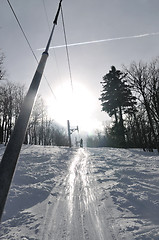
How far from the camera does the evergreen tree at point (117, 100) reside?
21734mm

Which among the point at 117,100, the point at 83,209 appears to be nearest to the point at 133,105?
the point at 117,100

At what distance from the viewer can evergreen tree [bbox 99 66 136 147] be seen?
2173 centimetres

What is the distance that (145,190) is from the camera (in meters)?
3.73

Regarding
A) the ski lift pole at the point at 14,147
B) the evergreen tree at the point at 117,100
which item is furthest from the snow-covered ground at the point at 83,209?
the evergreen tree at the point at 117,100

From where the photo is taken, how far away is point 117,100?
23.0 metres

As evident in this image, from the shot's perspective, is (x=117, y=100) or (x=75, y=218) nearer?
(x=75, y=218)

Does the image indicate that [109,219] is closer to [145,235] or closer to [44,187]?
[145,235]

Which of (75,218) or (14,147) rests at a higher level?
(14,147)

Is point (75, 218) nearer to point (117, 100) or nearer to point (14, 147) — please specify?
point (14, 147)

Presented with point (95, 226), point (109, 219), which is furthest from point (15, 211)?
point (109, 219)

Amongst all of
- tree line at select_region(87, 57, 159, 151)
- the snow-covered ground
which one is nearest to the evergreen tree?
A: tree line at select_region(87, 57, 159, 151)

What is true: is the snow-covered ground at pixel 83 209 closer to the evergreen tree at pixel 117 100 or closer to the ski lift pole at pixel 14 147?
the ski lift pole at pixel 14 147

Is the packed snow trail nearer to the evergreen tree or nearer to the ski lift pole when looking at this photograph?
the ski lift pole

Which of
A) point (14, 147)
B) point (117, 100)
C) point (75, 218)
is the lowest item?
point (75, 218)
